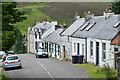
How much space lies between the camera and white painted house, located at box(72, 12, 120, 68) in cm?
2295

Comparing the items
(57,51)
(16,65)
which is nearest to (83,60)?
(16,65)

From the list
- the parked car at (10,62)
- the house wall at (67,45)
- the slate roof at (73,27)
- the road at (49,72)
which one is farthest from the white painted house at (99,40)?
the parked car at (10,62)

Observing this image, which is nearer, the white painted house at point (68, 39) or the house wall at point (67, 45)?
the house wall at point (67, 45)

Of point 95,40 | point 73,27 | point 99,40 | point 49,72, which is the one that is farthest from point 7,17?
point 73,27

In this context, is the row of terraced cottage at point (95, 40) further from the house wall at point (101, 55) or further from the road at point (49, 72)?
the road at point (49, 72)

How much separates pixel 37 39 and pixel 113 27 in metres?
42.5

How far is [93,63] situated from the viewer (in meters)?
27.5

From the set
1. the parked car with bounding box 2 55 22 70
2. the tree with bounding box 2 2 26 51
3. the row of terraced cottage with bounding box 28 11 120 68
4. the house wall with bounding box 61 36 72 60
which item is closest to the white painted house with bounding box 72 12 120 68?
the row of terraced cottage with bounding box 28 11 120 68

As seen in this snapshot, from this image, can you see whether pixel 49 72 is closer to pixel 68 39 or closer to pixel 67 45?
pixel 68 39

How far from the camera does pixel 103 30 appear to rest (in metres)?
26.7

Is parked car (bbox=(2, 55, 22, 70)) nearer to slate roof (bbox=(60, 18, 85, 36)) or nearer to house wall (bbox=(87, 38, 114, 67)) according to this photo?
house wall (bbox=(87, 38, 114, 67))

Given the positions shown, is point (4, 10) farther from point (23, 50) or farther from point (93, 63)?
point (23, 50)

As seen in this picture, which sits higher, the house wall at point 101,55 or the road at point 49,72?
the house wall at point 101,55

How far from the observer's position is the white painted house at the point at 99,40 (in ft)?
75.3
